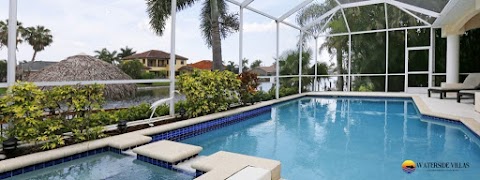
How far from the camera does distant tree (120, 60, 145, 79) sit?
20.3 feet

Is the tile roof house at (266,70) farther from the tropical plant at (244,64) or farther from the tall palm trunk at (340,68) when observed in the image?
the tall palm trunk at (340,68)

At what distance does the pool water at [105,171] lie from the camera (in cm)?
346

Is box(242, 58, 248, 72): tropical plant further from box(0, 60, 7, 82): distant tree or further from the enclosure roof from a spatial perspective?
box(0, 60, 7, 82): distant tree

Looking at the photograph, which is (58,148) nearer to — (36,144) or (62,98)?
(36,144)

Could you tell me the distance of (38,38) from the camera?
5.24 m

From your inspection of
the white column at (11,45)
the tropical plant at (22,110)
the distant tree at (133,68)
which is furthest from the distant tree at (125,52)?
the tropical plant at (22,110)

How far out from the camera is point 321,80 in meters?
16.4

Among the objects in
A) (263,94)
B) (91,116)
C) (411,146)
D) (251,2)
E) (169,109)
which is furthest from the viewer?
(263,94)

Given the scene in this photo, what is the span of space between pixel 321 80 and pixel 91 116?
44.3 feet

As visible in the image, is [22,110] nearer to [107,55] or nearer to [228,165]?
[228,165]

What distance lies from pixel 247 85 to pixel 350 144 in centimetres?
410

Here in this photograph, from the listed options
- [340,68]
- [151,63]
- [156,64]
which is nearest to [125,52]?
[151,63]

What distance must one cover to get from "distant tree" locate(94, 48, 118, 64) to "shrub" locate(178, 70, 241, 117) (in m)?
1.43

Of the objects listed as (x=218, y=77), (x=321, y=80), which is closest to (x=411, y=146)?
(x=218, y=77)
